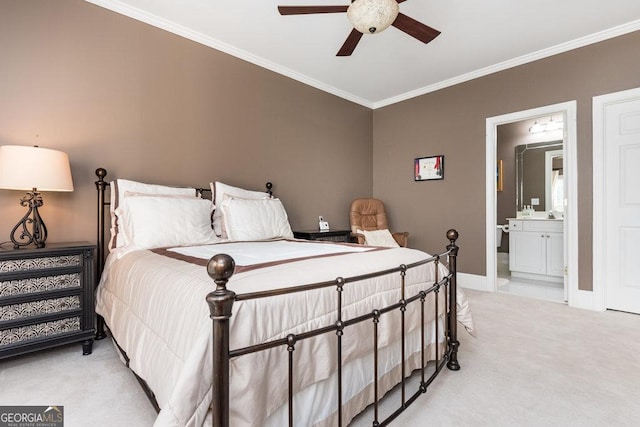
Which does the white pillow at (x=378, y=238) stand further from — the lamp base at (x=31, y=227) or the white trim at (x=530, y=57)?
the lamp base at (x=31, y=227)

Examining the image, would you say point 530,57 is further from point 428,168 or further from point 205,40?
point 205,40

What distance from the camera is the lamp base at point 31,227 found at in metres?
2.11

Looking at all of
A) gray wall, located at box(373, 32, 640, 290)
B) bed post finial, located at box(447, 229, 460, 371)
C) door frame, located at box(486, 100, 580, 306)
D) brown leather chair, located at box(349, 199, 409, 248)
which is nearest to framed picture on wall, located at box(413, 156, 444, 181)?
gray wall, located at box(373, 32, 640, 290)

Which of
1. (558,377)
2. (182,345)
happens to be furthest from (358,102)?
(182,345)

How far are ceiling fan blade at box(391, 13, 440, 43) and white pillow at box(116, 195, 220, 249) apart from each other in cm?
204

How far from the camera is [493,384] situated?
180 centimetres

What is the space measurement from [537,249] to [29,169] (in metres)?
5.64

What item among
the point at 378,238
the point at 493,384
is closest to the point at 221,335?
the point at 493,384

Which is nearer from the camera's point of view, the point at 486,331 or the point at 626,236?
the point at 486,331

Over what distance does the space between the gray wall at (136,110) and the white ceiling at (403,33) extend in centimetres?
19

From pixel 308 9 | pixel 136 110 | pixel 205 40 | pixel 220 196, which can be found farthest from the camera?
pixel 205 40

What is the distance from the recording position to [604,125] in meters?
3.15

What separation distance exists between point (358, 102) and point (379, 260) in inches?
147

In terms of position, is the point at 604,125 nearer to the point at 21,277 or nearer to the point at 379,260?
the point at 379,260
